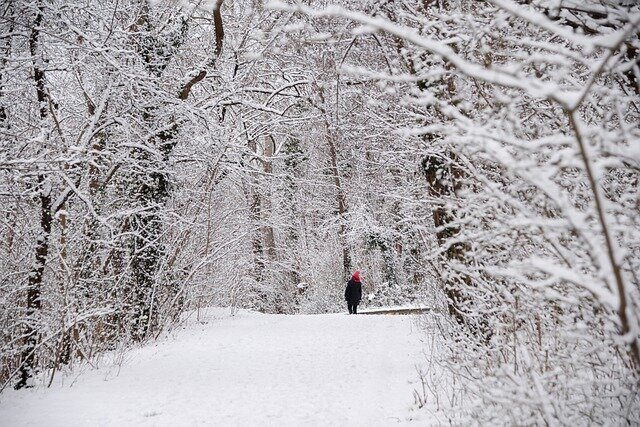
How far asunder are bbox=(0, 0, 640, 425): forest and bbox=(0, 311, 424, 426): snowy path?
0.69 meters

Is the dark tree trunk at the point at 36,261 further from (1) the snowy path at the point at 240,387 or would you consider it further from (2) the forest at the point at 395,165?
(1) the snowy path at the point at 240,387

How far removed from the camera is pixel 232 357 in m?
7.88

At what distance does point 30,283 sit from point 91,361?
6.21 ft

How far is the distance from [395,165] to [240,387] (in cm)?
534

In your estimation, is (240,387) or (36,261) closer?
(36,261)

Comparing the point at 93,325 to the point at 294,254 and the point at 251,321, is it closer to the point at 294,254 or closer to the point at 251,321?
the point at 251,321

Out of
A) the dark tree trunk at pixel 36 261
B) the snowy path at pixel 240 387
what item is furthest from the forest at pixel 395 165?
the snowy path at pixel 240 387

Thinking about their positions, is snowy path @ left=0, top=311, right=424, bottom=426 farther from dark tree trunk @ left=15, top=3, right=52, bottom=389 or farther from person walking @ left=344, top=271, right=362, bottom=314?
person walking @ left=344, top=271, right=362, bottom=314

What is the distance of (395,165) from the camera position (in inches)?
363

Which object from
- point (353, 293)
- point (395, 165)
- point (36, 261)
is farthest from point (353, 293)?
point (36, 261)

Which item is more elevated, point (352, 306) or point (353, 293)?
point (353, 293)

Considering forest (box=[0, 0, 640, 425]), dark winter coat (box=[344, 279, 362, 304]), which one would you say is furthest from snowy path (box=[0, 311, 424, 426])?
dark winter coat (box=[344, 279, 362, 304])

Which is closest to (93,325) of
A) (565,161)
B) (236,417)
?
(236,417)

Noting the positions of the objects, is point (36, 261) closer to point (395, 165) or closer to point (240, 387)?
point (240, 387)
